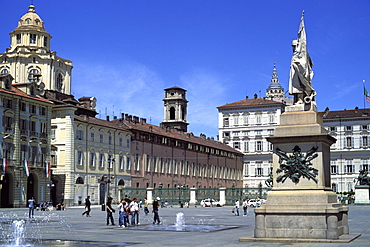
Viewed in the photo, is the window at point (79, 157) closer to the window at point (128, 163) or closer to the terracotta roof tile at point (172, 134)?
the window at point (128, 163)

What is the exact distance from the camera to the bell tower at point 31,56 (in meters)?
94.6

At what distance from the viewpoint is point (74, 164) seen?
78.5 metres

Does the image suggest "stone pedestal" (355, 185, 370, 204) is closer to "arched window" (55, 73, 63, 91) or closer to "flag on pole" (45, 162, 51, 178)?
"flag on pole" (45, 162, 51, 178)

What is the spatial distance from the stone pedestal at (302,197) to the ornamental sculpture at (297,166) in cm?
3

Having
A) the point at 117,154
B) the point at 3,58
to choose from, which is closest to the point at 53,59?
the point at 3,58

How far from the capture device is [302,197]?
714 inches

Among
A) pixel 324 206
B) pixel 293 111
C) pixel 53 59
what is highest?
pixel 53 59

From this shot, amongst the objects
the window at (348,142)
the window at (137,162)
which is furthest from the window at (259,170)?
the window at (137,162)

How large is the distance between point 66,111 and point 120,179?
51.3 feet

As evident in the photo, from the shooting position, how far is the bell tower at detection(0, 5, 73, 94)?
310ft

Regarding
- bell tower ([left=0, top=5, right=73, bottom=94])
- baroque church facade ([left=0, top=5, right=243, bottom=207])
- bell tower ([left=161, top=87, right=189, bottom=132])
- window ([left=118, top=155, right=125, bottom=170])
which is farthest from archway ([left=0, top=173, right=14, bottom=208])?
bell tower ([left=161, top=87, right=189, bottom=132])

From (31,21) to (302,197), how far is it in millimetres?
86468

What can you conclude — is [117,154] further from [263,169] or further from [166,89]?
[166,89]

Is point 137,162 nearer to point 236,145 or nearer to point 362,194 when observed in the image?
point 362,194
